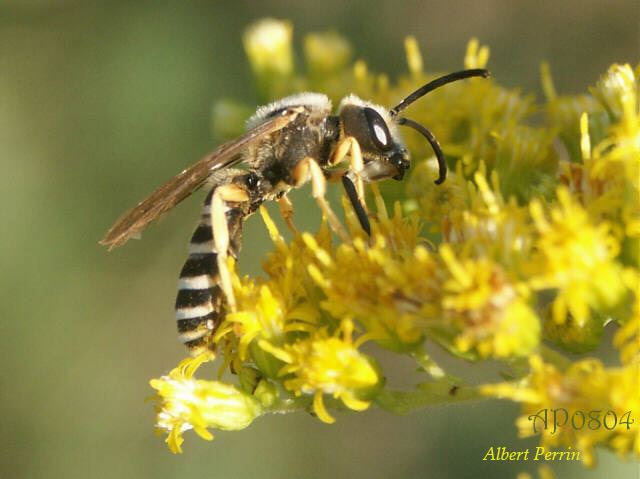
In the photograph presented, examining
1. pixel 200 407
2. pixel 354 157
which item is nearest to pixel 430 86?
pixel 354 157

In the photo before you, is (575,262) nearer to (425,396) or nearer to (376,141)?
(425,396)

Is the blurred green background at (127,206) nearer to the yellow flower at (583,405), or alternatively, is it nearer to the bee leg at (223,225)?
the bee leg at (223,225)

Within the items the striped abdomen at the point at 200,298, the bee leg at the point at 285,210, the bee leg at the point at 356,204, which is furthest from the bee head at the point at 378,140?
the striped abdomen at the point at 200,298

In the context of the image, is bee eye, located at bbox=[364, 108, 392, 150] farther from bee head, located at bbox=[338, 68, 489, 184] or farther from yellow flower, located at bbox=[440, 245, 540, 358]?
yellow flower, located at bbox=[440, 245, 540, 358]

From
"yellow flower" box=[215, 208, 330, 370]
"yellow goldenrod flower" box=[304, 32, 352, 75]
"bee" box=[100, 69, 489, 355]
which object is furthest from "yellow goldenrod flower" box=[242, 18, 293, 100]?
"yellow flower" box=[215, 208, 330, 370]

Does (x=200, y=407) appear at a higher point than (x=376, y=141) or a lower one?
lower
